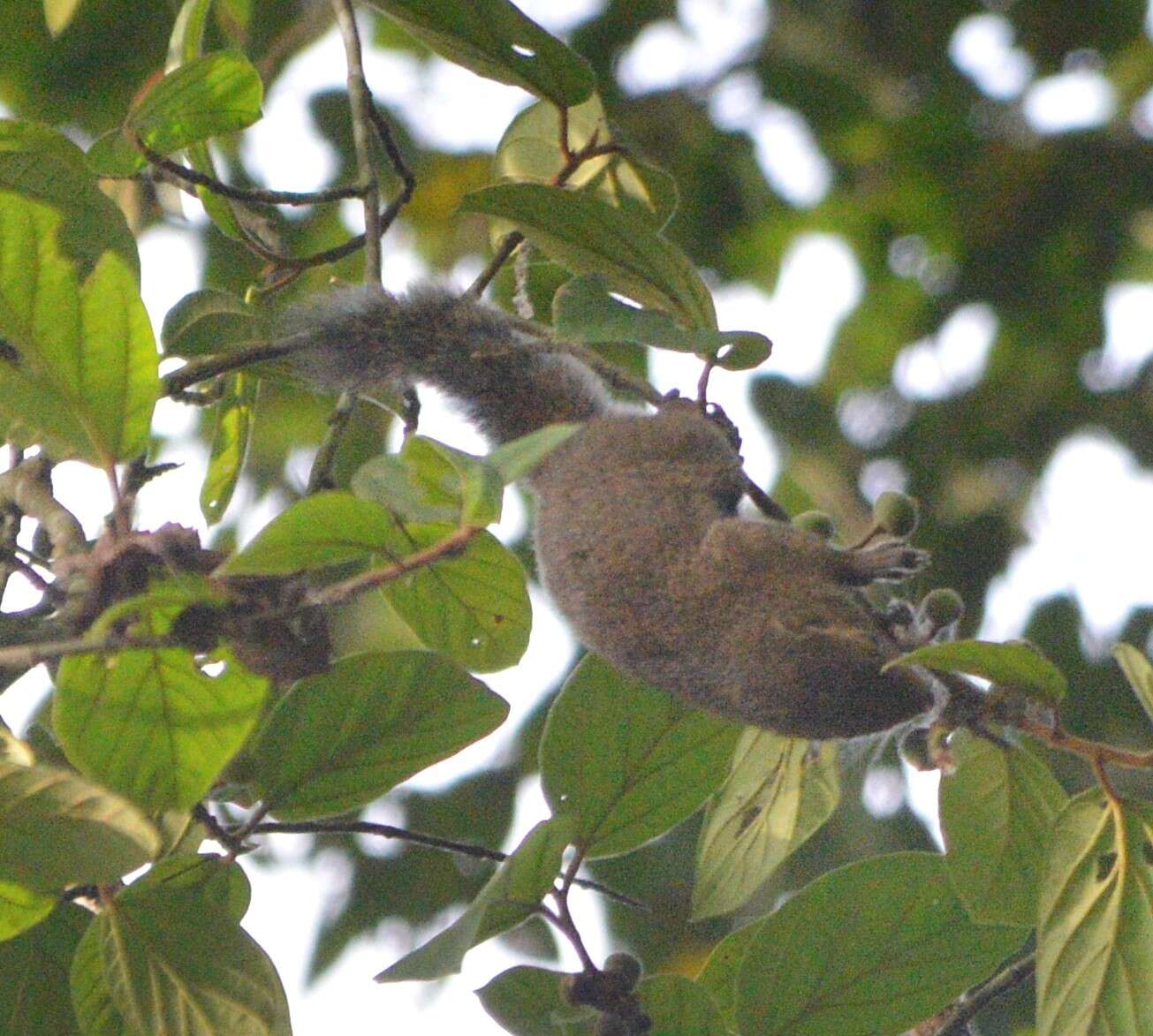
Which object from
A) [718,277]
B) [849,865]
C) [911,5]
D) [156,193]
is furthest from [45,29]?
[849,865]

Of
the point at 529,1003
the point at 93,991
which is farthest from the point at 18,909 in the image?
the point at 529,1003

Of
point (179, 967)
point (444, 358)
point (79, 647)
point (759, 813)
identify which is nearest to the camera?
point (79, 647)

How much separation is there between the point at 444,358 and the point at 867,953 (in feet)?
2.96

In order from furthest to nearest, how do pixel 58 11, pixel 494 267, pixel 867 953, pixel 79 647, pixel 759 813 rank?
1. pixel 58 11
2. pixel 494 267
3. pixel 759 813
4. pixel 867 953
5. pixel 79 647

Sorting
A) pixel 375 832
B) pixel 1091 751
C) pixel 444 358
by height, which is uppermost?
pixel 444 358

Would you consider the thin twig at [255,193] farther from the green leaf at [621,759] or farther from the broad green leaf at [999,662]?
the broad green leaf at [999,662]

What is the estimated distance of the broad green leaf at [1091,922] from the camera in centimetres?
134

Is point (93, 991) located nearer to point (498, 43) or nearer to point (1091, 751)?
point (1091, 751)

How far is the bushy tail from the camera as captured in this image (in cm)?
189

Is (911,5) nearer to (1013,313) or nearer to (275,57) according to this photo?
(1013,313)

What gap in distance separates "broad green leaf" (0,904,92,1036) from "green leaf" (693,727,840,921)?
0.66 metres

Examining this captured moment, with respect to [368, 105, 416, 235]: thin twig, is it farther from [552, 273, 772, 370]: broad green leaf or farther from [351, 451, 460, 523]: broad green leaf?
[351, 451, 460, 523]: broad green leaf

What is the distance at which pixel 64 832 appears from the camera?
1220 mm

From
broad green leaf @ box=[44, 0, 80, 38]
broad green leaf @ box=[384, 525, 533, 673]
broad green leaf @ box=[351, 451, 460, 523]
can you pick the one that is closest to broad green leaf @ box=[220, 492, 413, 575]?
broad green leaf @ box=[351, 451, 460, 523]
